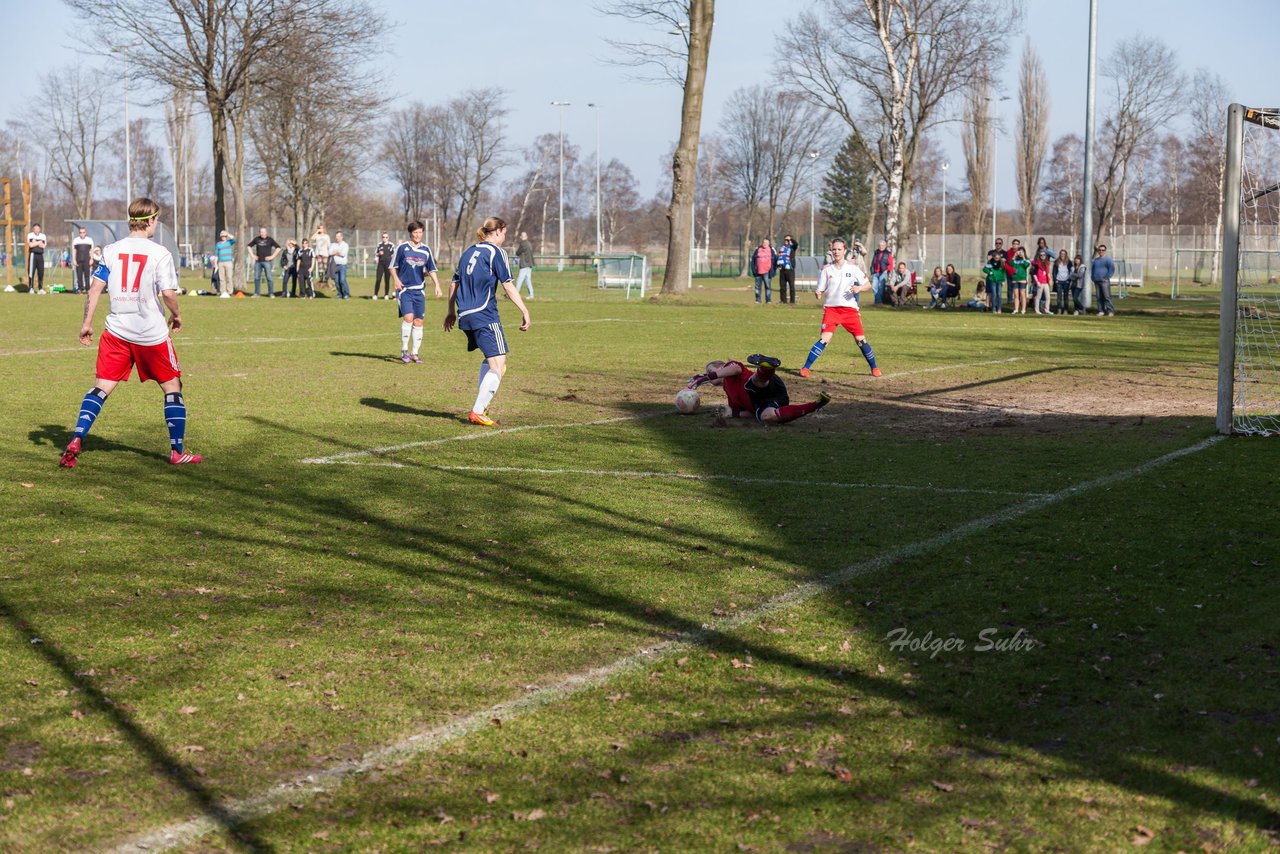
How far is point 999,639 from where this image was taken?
5.18m

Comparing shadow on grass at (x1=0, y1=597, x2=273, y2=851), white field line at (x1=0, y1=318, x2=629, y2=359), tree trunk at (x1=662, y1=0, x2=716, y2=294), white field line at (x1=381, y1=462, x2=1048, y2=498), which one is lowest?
shadow on grass at (x1=0, y1=597, x2=273, y2=851)

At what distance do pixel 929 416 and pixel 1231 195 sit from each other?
325 centimetres

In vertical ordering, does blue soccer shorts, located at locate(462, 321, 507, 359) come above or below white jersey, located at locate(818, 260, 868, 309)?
below

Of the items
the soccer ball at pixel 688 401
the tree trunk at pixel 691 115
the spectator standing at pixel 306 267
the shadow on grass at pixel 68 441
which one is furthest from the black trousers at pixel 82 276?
the soccer ball at pixel 688 401

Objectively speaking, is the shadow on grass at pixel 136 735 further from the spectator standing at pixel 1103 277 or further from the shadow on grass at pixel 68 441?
the spectator standing at pixel 1103 277

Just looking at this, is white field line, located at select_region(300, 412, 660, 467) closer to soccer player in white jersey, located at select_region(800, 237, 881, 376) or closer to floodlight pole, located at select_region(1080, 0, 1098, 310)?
soccer player in white jersey, located at select_region(800, 237, 881, 376)

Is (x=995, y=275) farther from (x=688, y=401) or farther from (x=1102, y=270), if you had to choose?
(x=688, y=401)

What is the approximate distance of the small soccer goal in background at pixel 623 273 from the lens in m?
42.0

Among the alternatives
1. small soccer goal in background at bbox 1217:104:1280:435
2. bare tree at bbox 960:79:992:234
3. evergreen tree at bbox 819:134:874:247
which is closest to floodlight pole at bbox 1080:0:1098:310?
small soccer goal in background at bbox 1217:104:1280:435

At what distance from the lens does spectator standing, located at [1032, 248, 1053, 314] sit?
113ft

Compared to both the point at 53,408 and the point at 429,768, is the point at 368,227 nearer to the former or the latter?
the point at 53,408

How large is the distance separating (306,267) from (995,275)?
20.1 meters

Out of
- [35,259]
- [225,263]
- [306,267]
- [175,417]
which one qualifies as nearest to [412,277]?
[175,417]

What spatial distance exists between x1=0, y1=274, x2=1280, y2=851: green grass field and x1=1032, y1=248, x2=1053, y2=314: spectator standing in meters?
23.8
